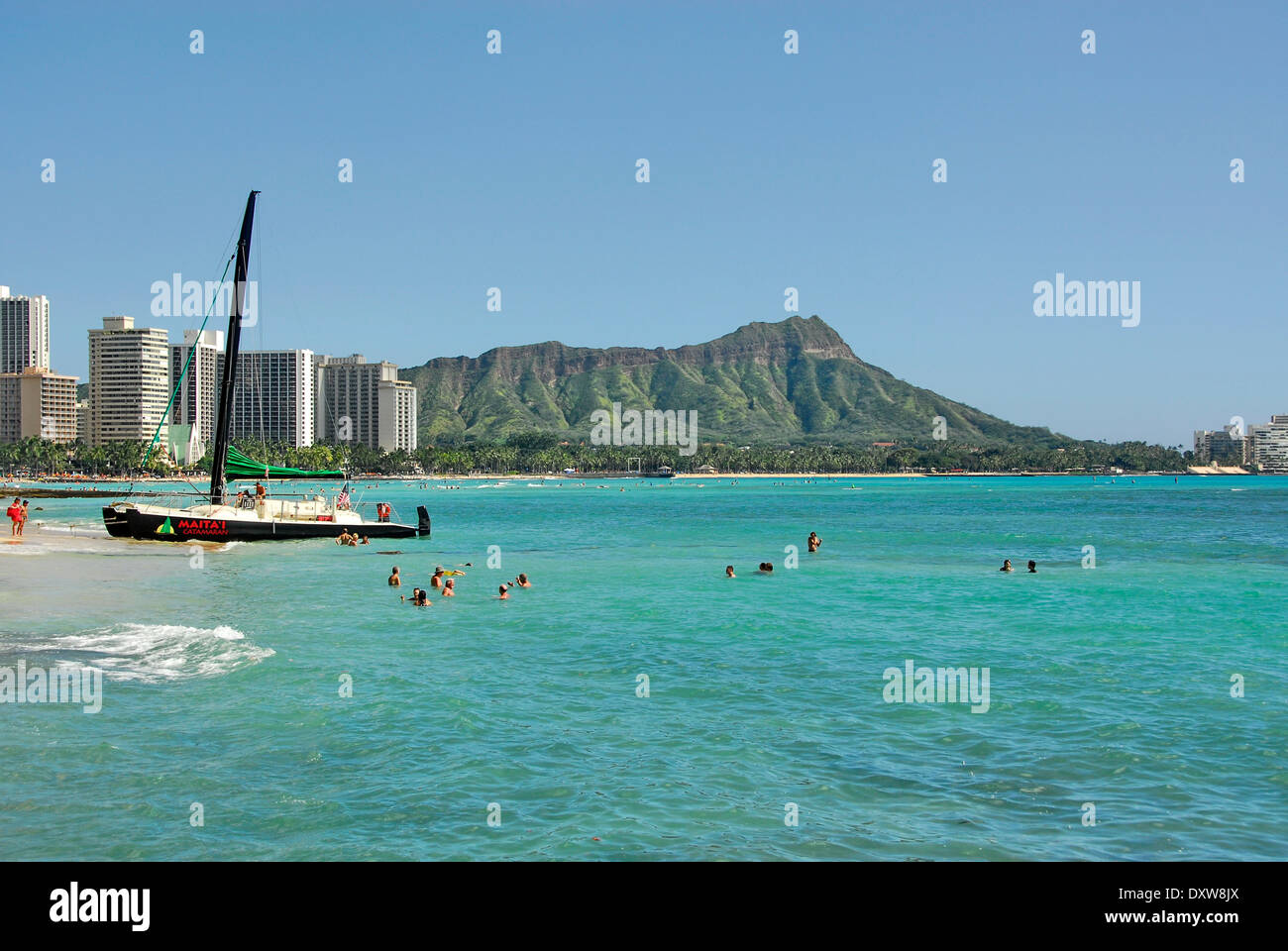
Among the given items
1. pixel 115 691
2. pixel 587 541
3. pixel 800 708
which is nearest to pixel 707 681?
pixel 800 708

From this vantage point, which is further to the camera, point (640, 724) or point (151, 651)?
point (151, 651)

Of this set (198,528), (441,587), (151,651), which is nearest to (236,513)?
(198,528)

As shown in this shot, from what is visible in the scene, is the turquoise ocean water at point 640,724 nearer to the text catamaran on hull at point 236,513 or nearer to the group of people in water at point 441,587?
the group of people in water at point 441,587

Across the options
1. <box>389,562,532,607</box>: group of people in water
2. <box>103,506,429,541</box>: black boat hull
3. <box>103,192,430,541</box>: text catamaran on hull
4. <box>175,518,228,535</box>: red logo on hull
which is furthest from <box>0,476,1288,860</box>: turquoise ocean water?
<box>103,192,430,541</box>: text catamaran on hull

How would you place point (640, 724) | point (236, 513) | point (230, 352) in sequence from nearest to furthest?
point (640, 724)
point (236, 513)
point (230, 352)

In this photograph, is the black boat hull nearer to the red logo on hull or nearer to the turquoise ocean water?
Answer: the red logo on hull

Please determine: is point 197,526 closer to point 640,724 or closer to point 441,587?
point 441,587

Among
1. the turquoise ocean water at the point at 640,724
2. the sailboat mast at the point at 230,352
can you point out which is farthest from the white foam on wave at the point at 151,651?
the sailboat mast at the point at 230,352
